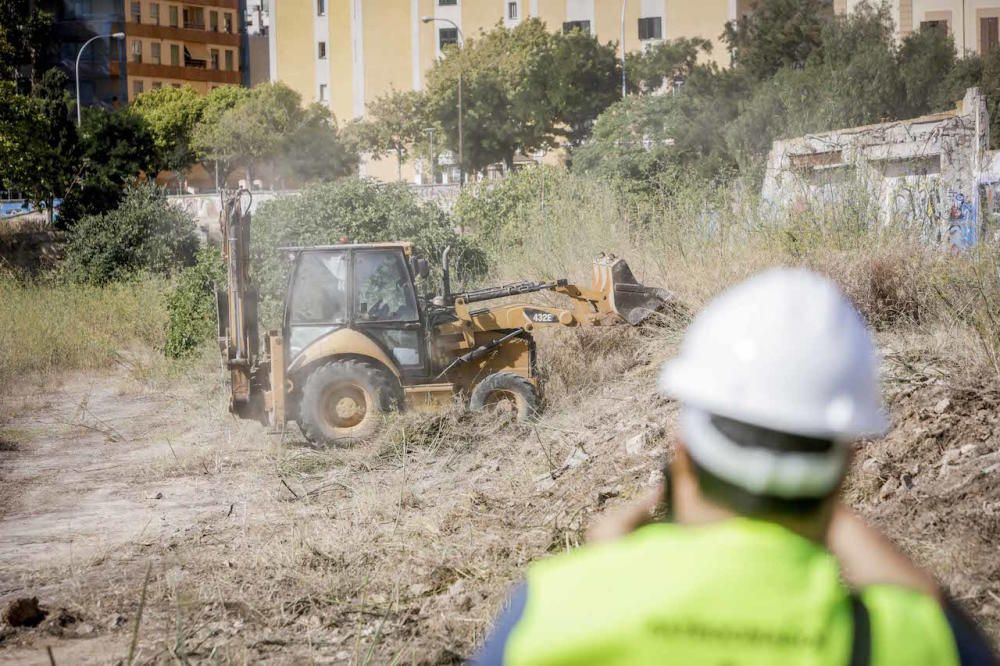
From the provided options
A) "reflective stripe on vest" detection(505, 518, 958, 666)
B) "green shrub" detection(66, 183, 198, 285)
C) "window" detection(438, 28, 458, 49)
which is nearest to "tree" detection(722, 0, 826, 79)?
"green shrub" detection(66, 183, 198, 285)

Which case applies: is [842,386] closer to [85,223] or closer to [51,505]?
[51,505]

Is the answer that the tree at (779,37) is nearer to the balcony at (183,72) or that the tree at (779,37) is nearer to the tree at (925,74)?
the tree at (925,74)

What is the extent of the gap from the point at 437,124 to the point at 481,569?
1986 inches

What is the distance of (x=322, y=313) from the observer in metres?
11.4

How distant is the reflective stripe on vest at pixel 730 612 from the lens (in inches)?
53.4

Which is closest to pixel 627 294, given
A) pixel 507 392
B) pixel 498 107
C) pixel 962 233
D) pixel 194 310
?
pixel 507 392

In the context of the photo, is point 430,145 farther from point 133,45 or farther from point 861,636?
point 861,636

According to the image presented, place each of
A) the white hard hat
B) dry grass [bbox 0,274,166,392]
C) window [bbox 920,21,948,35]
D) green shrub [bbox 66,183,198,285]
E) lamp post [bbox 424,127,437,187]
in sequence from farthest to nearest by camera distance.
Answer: lamp post [bbox 424,127,437,187], window [bbox 920,21,948,35], green shrub [bbox 66,183,198,285], dry grass [bbox 0,274,166,392], the white hard hat

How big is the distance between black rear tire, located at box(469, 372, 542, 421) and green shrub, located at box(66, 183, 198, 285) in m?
19.5

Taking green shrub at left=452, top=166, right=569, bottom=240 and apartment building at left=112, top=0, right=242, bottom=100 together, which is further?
apartment building at left=112, top=0, right=242, bottom=100

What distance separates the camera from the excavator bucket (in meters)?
11.7

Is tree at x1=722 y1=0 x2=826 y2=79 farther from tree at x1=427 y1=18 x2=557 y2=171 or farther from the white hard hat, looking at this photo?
the white hard hat

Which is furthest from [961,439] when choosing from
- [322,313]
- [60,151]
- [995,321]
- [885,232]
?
[60,151]

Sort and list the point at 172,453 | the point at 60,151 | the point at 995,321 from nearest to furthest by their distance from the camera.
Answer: the point at 995,321
the point at 172,453
the point at 60,151
